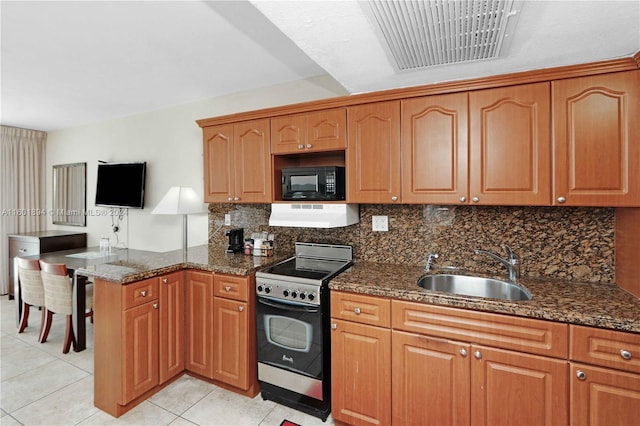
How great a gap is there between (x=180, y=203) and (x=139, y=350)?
1.40 metres

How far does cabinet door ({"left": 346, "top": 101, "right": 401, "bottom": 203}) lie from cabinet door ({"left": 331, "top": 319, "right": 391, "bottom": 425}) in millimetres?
869

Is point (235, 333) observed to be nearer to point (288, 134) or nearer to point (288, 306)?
→ point (288, 306)

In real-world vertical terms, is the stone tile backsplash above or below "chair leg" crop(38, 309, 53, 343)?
above

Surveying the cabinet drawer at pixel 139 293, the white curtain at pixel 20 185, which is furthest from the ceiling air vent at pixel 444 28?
the white curtain at pixel 20 185

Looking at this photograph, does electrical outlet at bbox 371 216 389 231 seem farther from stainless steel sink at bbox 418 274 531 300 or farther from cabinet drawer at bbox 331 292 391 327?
cabinet drawer at bbox 331 292 391 327

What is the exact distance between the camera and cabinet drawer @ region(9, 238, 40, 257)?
13.4ft

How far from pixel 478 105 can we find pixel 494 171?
16.1 inches

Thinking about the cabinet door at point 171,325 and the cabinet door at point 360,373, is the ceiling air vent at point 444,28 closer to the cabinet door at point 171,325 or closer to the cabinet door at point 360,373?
the cabinet door at point 360,373

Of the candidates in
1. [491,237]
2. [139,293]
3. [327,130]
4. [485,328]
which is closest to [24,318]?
[139,293]

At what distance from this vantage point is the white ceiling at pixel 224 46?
138cm

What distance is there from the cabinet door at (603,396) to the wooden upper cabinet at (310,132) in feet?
5.88

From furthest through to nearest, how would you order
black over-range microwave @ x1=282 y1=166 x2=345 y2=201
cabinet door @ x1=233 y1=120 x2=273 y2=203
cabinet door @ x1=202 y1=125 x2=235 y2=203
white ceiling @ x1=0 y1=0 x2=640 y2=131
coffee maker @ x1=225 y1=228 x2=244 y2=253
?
coffee maker @ x1=225 y1=228 x2=244 y2=253
cabinet door @ x1=202 y1=125 x2=235 y2=203
cabinet door @ x1=233 y1=120 x2=273 y2=203
black over-range microwave @ x1=282 y1=166 x2=345 y2=201
white ceiling @ x1=0 y1=0 x2=640 y2=131

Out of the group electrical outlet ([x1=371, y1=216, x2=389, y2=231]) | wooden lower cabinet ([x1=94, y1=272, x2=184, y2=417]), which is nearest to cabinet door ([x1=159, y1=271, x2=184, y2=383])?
wooden lower cabinet ([x1=94, y1=272, x2=184, y2=417])

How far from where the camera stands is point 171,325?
2.26m
